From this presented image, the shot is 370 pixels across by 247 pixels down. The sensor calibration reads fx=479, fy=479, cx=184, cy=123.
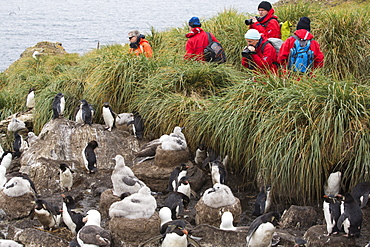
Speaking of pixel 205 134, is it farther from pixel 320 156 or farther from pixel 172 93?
pixel 320 156

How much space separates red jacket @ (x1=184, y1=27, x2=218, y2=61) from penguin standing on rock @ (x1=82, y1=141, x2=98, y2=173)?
9.01 feet

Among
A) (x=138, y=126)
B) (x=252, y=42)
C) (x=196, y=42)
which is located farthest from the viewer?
(x=196, y=42)

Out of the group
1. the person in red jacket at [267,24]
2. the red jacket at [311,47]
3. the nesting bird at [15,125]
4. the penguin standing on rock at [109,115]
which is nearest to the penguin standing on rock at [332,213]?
the red jacket at [311,47]

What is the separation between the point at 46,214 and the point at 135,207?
4.59 ft

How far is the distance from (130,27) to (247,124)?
37526 mm

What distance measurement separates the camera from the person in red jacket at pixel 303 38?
789 centimetres

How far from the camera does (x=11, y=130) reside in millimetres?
11188

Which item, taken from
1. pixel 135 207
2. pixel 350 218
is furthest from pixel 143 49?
pixel 350 218

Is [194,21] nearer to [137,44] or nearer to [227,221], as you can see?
[137,44]

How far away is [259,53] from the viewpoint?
8586mm

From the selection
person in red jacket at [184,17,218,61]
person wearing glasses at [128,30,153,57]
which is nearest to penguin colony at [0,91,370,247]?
person in red jacket at [184,17,218,61]

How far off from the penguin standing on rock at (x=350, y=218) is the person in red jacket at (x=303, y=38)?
303cm

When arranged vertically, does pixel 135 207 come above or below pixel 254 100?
below

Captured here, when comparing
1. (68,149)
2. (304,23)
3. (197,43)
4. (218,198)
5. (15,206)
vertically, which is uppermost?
(304,23)
